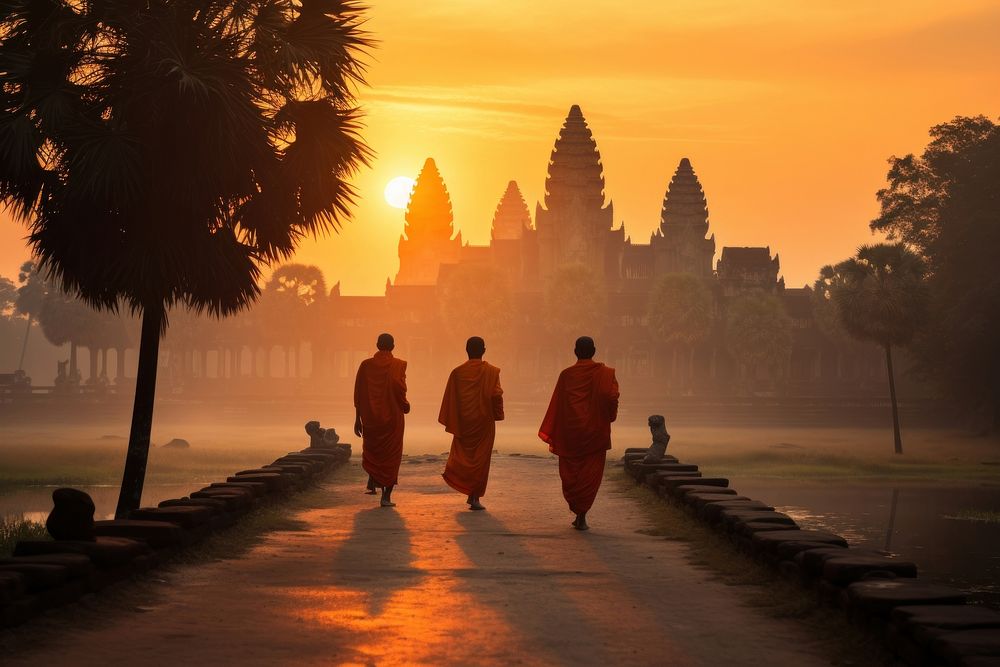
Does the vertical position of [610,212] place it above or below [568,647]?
above

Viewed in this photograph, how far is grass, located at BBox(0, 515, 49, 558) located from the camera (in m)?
14.6

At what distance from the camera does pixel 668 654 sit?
6426mm

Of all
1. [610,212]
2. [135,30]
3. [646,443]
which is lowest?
[646,443]

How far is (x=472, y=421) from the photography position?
43.9ft

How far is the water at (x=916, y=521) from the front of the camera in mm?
15484

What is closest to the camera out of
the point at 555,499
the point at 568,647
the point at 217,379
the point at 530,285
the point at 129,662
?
the point at 129,662

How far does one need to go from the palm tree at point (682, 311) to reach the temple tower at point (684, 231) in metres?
29.6

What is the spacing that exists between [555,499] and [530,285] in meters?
93.1

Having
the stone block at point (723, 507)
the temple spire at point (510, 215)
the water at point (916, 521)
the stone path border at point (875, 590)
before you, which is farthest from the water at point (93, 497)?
the temple spire at point (510, 215)

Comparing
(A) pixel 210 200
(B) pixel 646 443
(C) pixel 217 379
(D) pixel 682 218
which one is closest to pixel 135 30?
(A) pixel 210 200

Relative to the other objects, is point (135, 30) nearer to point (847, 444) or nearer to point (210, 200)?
point (210, 200)

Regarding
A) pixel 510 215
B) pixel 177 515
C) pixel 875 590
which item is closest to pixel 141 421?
pixel 177 515

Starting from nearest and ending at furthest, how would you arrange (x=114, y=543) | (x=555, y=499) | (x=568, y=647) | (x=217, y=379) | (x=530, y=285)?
1. (x=568, y=647)
2. (x=114, y=543)
3. (x=555, y=499)
4. (x=217, y=379)
5. (x=530, y=285)

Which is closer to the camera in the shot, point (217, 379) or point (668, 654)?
point (668, 654)
